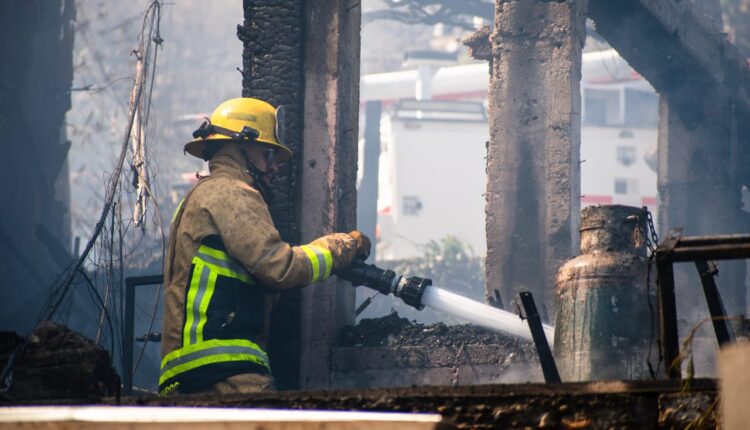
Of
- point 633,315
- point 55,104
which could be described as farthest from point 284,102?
point 55,104

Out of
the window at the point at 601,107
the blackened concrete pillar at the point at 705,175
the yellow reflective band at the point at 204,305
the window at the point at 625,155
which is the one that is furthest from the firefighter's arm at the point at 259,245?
the window at the point at 601,107

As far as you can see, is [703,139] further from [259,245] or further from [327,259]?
[259,245]

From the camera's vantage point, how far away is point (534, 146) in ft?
30.7

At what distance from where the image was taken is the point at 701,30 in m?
12.4

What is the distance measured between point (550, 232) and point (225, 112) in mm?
3754

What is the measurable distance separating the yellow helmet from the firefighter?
0.83ft

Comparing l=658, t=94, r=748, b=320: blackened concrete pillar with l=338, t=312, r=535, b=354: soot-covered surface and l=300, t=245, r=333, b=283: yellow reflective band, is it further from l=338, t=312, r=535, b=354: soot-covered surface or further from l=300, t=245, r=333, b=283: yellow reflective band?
l=300, t=245, r=333, b=283: yellow reflective band

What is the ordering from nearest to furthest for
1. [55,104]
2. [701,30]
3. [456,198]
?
[701,30] → [55,104] → [456,198]

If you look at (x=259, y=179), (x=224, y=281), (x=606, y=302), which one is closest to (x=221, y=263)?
(x=224, y=281)

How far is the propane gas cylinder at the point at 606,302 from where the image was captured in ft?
16.6

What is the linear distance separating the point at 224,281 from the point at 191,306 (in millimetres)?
214

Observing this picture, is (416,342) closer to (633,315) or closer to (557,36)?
(633,315)

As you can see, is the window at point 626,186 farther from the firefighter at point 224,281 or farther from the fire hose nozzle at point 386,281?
the firefighter at point 224,281

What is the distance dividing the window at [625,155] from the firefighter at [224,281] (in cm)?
2064
